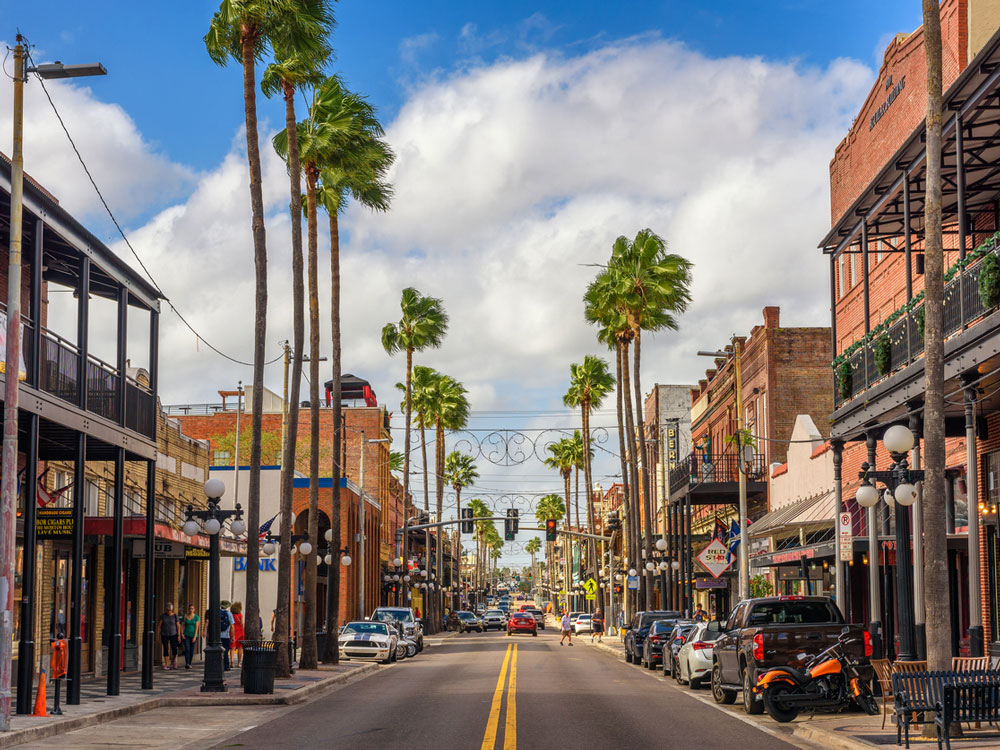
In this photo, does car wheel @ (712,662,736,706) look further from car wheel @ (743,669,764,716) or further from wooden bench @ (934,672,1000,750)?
wooden bench @ (934,672,1000,750)

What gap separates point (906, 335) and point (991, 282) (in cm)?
458

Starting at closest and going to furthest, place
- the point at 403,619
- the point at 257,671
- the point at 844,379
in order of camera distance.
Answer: the point at 257,671 < the point at 844,379 < the point at 403,619

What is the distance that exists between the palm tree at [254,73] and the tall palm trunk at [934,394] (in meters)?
15.0

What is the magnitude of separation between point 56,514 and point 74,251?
5.05 m

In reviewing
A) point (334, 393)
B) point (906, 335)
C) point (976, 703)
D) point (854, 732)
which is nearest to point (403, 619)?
point (334, 393)

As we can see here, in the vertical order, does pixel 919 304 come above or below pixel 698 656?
above

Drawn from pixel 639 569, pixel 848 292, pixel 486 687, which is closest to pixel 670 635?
pixel 486 687

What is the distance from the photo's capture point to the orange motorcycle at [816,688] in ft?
61.7

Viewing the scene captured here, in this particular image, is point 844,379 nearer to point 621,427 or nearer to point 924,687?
point 924,687

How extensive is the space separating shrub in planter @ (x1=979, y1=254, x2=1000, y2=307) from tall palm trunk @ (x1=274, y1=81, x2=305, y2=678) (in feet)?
54.4

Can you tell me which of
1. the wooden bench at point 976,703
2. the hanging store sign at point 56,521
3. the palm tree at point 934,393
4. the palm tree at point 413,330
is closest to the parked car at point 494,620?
the palm tree at point 413,330

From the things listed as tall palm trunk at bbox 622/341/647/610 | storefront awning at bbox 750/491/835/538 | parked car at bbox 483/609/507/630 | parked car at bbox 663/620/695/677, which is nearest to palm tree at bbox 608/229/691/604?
tall palm trunk at bbox 622/341/647/610

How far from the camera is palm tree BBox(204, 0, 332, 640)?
2736 cm

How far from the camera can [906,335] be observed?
2173 centimetres
